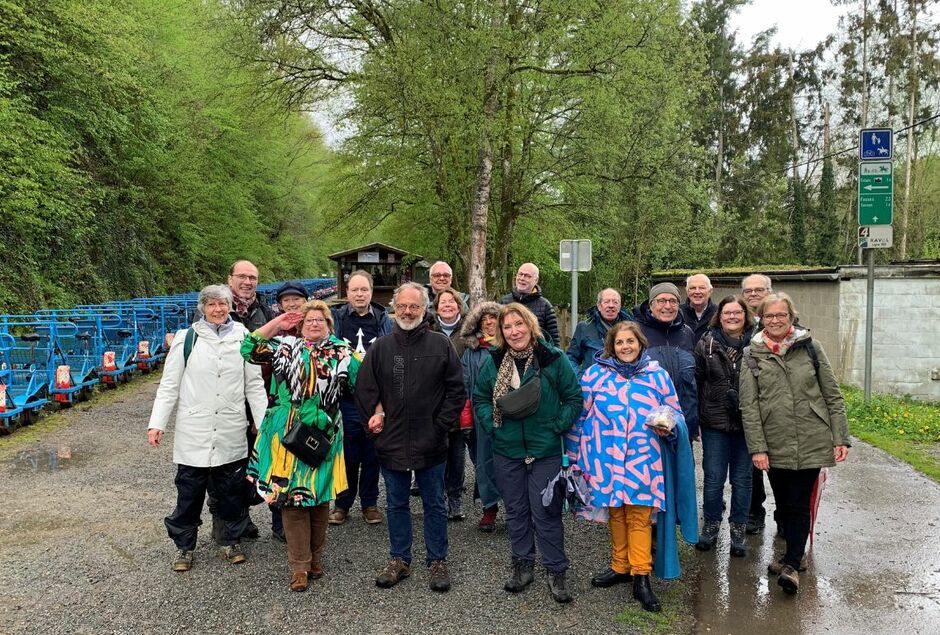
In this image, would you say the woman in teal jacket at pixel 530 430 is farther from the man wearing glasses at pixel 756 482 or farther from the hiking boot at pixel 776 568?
the man wearing glasses at pixel 756 482

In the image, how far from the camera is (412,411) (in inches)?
150

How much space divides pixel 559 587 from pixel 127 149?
23.0 m

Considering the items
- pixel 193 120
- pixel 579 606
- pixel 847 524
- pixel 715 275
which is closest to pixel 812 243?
pixel 715 275

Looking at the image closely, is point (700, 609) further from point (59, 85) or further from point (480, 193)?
point (59, 85)

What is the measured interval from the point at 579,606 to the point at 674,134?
1807 cm

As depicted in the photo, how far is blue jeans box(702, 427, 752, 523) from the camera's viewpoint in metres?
4.34

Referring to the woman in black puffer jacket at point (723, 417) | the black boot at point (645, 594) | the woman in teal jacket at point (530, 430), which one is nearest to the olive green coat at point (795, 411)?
the woman in black puffer jacket at point (723, 417)

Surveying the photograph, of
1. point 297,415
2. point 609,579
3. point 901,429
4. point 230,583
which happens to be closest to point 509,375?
point 297,415

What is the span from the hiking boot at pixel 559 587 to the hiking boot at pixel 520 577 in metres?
0.14

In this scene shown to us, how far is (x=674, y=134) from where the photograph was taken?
62.8 ft

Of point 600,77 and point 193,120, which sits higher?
point 193,120

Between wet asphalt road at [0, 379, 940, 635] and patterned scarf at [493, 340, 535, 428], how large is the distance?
1.10 metres

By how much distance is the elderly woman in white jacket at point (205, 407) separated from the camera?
4.04 meters

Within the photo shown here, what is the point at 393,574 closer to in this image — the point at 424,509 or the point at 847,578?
the point at 424,509
